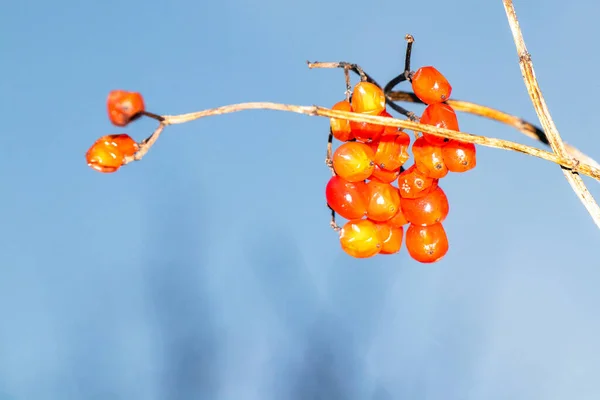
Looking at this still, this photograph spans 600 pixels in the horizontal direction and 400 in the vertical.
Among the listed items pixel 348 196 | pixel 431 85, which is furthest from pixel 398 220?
pixel 431 85

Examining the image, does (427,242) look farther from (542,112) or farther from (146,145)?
(146,145)

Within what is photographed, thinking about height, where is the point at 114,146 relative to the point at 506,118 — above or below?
above

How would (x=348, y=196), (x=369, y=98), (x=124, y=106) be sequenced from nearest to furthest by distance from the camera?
(x=124, y=106) → (x=369, y=98) → (x=348, y=196)

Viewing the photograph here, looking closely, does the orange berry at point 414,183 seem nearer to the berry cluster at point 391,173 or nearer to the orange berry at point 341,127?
the berry cluster at point 391,173

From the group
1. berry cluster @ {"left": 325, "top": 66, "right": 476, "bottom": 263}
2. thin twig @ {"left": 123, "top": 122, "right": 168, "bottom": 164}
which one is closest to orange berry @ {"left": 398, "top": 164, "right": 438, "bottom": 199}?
berry cluster @ {"left": 325, "top": 66, "right": 476, "bottom": 263}

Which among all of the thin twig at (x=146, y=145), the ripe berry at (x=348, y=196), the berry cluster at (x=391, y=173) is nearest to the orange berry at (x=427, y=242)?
the berry cluster at (x=391, y=173)

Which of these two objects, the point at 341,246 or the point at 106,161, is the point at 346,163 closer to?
the point at 341,246
